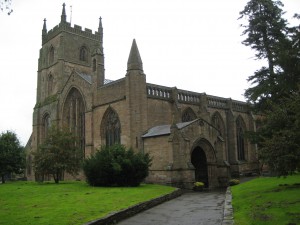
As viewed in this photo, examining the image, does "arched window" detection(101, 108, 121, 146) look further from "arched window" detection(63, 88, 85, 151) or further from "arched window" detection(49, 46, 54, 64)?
"arched window" detection(49, 46, 54, 64)

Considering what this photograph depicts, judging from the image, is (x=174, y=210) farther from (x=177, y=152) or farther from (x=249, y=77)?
(x=249, y=77)

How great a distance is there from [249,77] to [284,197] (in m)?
17.1

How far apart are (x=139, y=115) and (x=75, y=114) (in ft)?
44.6

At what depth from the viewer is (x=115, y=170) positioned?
85.3 feet

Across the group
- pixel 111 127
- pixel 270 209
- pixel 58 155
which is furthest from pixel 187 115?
pixel 270 209

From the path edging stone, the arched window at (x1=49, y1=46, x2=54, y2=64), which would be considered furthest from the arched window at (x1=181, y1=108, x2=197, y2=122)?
the arched window at (x1=49, y1=46, x2=54, y2=64)

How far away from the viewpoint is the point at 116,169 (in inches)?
1001

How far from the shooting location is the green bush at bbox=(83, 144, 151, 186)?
2628cm

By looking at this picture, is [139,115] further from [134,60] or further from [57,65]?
[57,65]

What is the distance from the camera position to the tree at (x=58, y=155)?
106 ft

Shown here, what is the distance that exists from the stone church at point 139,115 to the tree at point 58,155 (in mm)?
4870

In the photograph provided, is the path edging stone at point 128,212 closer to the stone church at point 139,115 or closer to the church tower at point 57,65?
the stone church at point 139,115

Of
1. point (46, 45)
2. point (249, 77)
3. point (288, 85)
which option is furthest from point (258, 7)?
point (46, 45)

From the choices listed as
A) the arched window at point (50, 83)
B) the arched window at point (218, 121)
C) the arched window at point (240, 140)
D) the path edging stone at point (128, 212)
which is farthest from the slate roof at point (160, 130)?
the arched window at point (50, 83)
